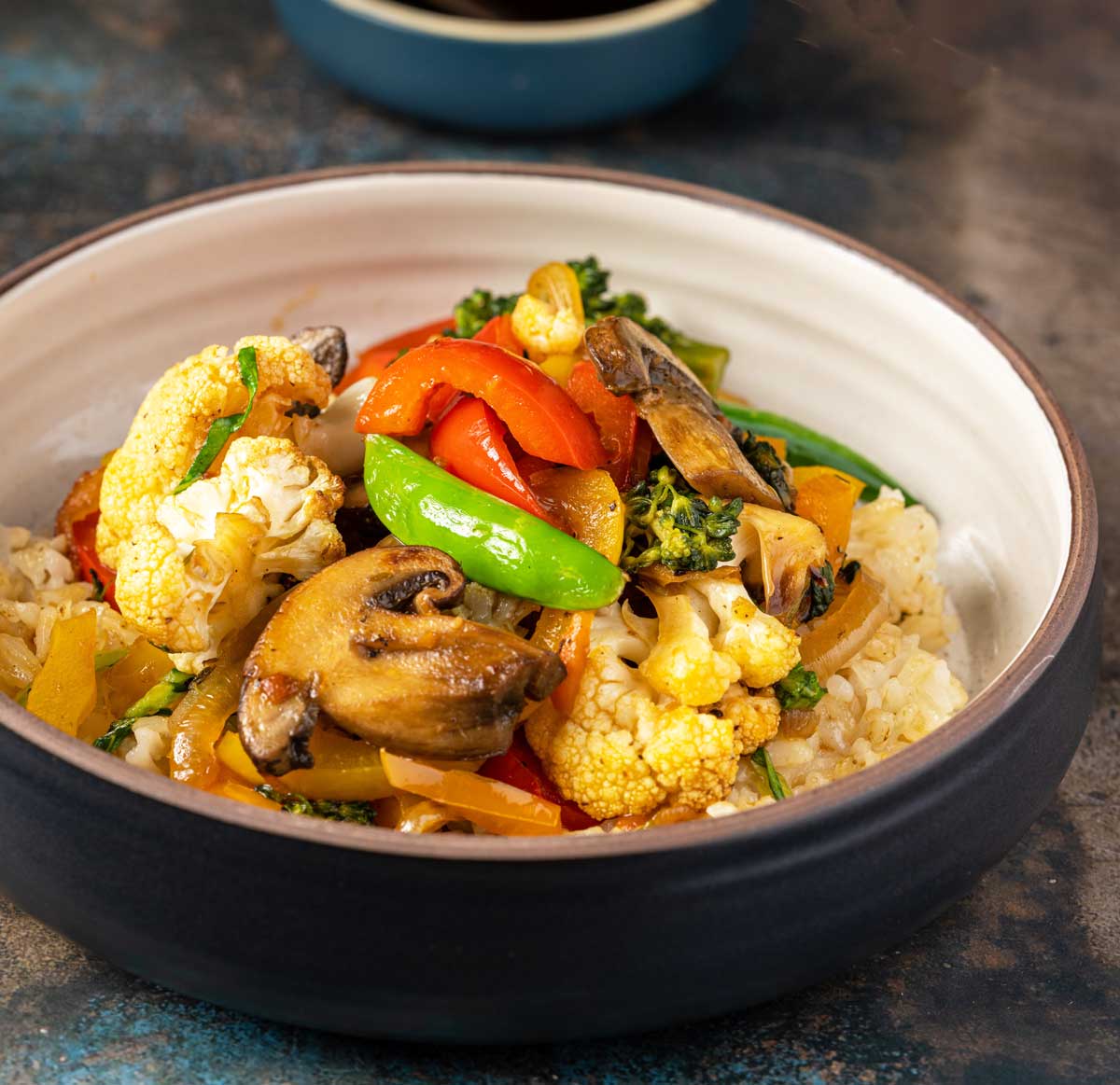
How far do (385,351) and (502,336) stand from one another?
0.60 metres

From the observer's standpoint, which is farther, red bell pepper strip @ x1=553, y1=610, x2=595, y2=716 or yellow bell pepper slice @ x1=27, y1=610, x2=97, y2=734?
yellow bell pepper slice @ x1=27, y1=610, x2=97, y2=734

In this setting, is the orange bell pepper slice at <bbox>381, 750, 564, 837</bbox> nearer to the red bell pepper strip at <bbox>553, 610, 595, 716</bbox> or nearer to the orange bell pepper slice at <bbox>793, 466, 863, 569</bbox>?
the red bell pepper strip at <bbox>553, 610, 595, 716</bbox>

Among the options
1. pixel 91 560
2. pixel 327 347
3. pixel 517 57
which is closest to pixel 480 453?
pixel 327 347

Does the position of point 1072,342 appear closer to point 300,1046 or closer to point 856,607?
point 856,607

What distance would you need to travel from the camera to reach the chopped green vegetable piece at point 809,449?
3799mm

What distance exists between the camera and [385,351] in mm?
3844

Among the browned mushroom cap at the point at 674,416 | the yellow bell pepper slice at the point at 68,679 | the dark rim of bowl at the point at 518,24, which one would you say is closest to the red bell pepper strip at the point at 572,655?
the browned mushroom cap at the point at 674,416

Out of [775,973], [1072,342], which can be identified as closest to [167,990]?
[775,973]

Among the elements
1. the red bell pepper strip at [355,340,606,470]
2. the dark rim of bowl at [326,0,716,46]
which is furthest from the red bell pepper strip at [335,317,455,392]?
the dark rim of bowl at [326,0,716,46]

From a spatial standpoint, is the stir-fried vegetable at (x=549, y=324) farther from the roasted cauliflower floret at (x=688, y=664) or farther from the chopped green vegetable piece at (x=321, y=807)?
the chopped green vegetable piece at (x=321, y=807)

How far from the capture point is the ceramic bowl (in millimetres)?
2330

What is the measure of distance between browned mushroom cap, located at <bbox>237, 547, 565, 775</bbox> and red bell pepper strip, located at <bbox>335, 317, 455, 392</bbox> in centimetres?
114

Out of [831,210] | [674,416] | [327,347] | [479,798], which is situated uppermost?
[674,416]

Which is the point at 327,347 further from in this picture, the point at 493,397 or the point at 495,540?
the point at 495,540
